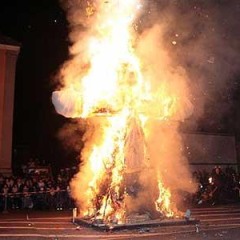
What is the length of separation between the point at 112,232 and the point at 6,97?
43.3 feet

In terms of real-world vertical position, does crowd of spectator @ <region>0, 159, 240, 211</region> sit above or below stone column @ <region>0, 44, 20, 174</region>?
below

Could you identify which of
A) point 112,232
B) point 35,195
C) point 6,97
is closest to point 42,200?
point 35,195

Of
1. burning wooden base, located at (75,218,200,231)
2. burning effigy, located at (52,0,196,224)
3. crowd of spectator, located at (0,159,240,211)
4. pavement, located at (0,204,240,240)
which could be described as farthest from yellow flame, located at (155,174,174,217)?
crowd of spectator, located at (0,159,240,211)

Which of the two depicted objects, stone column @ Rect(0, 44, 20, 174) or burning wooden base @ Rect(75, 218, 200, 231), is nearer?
burning wooden base @ Rect(75, 218, 200, 231)

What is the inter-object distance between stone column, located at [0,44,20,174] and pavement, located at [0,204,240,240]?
26.2ft

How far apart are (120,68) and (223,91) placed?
9.62m

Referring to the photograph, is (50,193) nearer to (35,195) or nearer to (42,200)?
(42,200)

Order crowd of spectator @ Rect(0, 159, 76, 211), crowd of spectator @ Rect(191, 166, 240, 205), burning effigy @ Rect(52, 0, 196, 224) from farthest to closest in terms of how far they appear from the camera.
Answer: crowd of spectator @ Rect(191, 166, 240, 205), crowd of spectator @ Rect(0, 159, 76, 211), burning effigy @ Rect(52, 0, 196, 224)

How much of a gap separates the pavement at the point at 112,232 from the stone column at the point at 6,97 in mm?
7990

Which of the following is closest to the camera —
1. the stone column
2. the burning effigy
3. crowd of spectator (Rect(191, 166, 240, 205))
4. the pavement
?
the pavement

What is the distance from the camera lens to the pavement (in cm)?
863

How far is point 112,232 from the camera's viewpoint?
928 cm

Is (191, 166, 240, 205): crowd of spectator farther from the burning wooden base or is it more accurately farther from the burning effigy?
the burning wooden base

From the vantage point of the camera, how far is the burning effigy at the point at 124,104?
10.8 metres
